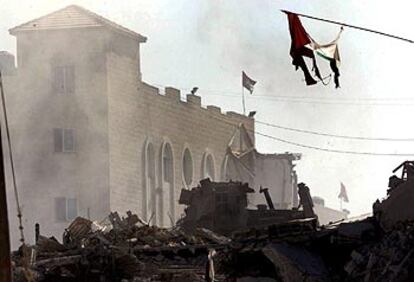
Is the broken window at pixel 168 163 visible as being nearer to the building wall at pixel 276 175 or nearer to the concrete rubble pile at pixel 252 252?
the building wall at pixel 276 175

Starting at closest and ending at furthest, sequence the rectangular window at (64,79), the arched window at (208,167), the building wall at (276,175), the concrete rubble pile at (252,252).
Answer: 1. the concrete rubble pile at (252,252)
2. the rectangular window at (64,79)
3. the arched window at (208,167)
4. the building wall at (276,175)

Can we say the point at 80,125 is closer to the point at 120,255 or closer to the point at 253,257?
the point at 120,255

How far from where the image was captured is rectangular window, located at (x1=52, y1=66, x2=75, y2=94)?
165ft

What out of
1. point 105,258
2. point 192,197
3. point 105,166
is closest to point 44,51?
point 105,166

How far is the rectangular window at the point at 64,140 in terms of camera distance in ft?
164

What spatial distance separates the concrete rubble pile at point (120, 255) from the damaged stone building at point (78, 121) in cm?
2016

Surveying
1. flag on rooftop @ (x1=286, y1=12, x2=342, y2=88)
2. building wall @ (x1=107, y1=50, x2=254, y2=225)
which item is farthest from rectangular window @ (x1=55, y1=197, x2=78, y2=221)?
flag on rooftop @ (x1=286, y1=12, x2=342, y2=88)

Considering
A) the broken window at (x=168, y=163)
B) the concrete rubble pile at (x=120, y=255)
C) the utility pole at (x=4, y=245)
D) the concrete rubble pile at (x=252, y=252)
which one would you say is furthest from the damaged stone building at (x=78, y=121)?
the utility pole at (x=4, y=245)

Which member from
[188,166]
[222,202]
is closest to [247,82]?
[188,166]

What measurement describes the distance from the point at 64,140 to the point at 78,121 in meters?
1.12

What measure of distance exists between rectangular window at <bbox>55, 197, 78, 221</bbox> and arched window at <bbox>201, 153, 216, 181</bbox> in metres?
9.89

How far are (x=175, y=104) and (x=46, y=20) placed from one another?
755cm

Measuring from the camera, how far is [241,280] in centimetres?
2023

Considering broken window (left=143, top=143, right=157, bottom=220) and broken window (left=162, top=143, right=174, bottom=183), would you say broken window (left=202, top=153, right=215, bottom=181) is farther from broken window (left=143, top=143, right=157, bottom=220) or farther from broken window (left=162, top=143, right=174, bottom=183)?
broken window (left=143, top=143, right=157, bottom=220)
